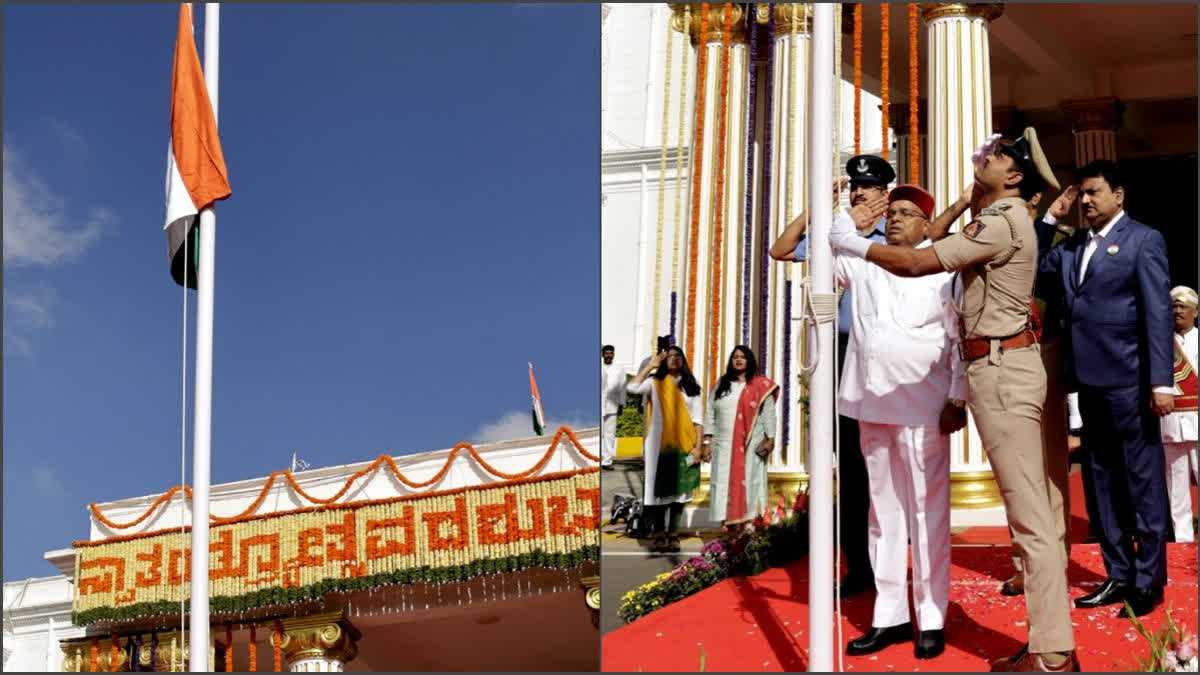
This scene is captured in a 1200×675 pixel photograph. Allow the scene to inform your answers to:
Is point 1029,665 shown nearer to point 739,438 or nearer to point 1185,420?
point 739,438

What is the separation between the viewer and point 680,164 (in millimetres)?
5766

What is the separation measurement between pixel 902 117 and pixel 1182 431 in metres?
4.77

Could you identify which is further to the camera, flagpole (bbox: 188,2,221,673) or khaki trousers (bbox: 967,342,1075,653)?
flagpole (bbox: 188,2,221,673)

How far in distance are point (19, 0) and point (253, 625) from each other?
10459 millimetres

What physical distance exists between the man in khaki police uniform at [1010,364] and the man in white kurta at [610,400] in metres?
1.17

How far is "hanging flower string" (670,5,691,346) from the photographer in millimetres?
5562

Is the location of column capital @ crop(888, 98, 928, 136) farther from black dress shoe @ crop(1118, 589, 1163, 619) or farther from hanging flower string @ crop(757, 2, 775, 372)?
black dress shoe @ crop(1118, 589, 1163, 619)

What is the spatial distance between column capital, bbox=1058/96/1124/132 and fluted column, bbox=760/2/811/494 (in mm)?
3432

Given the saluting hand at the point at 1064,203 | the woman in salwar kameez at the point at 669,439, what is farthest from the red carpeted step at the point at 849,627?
the saluting hand at the point at 1064,203

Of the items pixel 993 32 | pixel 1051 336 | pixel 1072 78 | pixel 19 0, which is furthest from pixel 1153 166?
pixel 19 0

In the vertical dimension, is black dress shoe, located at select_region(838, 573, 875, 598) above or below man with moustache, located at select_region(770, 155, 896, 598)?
below

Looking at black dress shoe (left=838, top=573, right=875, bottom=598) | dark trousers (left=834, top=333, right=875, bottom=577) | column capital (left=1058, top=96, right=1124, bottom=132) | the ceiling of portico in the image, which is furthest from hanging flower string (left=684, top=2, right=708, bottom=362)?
column capital (left=1058, top=96, right=1124, bottom=132)

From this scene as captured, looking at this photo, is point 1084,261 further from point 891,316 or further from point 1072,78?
point 1072,78

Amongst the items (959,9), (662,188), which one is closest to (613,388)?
(662,188)
